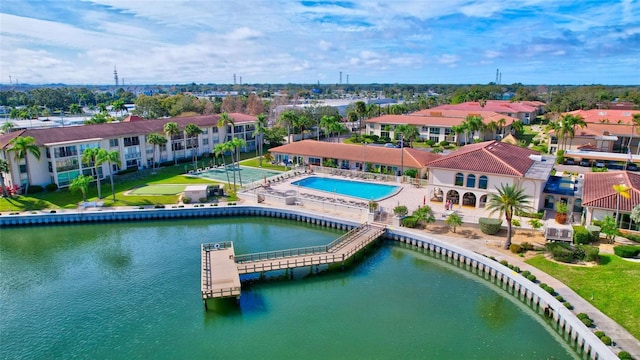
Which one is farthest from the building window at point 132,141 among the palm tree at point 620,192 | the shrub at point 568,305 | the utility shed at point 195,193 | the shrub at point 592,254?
the palm tree at point 620,192

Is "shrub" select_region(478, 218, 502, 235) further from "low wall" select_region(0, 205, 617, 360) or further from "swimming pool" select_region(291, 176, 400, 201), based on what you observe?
"swimming pool" select_region(291, 176, 400, 201)

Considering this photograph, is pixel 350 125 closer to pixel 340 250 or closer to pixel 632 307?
pixel 340 250

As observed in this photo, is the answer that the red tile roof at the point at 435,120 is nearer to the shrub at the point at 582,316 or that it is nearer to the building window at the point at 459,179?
the building window at the point at 459,179

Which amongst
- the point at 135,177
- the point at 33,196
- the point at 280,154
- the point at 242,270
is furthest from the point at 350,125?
the point at 242,270

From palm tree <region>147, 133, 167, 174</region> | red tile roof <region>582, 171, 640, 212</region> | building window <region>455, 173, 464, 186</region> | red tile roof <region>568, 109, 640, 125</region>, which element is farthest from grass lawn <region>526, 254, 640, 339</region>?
red tile roof <region>568, 109, 640, 125</region>

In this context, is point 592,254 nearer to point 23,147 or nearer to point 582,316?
point 582,316

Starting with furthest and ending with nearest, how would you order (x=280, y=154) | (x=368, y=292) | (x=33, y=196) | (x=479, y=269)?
(x=280, y=154) < (x=33, y=196) < (x=479, y=269) < (x=368, y=292)
